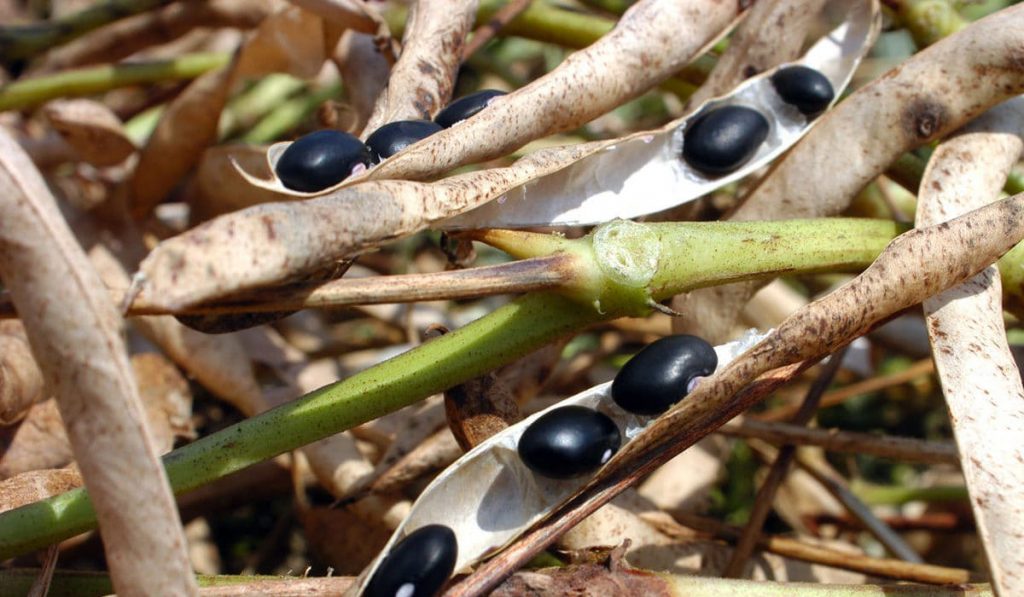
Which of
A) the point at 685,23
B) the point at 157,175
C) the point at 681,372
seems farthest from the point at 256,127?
the point at 681,372

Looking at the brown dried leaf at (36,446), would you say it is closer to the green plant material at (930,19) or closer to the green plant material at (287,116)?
the green plant material at (287,116)

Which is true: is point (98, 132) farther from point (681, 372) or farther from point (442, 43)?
point (681, 372)

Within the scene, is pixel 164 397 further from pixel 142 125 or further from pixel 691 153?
pixel 691 153

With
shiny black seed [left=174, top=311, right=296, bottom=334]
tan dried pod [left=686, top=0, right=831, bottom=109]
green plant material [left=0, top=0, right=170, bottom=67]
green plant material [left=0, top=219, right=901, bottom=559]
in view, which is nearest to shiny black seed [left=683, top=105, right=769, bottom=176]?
→ tan dried pod [left=686, top=0, right=831, bottom=109]

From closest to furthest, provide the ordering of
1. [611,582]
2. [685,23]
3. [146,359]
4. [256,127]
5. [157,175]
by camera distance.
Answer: [611,582]
[685,23]
[146,359]
[157,175]
[256,127]

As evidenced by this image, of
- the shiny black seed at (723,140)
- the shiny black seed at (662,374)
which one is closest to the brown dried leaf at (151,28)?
→ the shiny black seed at (723,140)

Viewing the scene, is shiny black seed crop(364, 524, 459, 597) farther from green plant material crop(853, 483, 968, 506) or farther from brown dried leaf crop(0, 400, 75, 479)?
green plant material crop(853, 483, 968, 506)

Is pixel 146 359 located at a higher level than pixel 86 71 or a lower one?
lower
